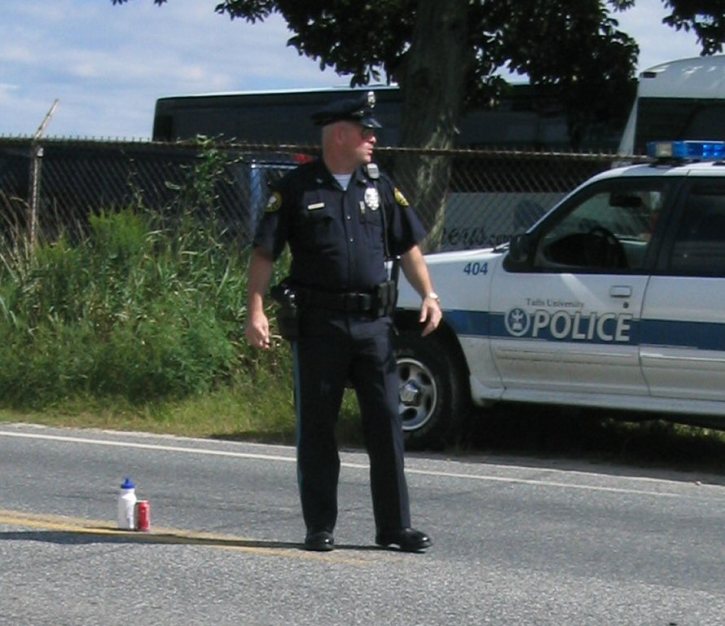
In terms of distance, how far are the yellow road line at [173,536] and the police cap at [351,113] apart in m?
1.84

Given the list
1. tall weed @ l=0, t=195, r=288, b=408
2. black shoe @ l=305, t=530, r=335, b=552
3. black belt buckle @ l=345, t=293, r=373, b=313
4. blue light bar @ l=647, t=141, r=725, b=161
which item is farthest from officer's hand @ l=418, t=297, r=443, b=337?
tall weed @ l=0, t=195, r=288, b=408

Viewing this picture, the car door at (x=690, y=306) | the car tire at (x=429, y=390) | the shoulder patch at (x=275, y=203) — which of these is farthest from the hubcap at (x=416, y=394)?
the shoulder patch at (x=275, y=203)

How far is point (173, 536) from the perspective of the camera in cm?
759

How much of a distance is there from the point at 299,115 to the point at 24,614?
744 inches

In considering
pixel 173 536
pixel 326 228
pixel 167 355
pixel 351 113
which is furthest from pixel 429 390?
pixel 351 113

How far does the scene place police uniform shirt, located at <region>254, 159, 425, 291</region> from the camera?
275 inches

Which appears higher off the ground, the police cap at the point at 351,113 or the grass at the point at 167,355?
the police cap at the point at 351,113

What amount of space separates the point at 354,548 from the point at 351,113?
1.91 m

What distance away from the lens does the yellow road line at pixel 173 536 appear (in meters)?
7.18

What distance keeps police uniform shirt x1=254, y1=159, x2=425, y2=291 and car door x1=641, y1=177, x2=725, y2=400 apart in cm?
321

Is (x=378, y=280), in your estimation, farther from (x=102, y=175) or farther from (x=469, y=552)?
(x=102, y=175)

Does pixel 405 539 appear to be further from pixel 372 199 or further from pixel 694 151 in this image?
pixel 694 151

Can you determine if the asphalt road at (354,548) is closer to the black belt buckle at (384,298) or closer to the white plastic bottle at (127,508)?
the white plastic bottle at (127,508)

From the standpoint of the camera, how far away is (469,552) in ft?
24.1
